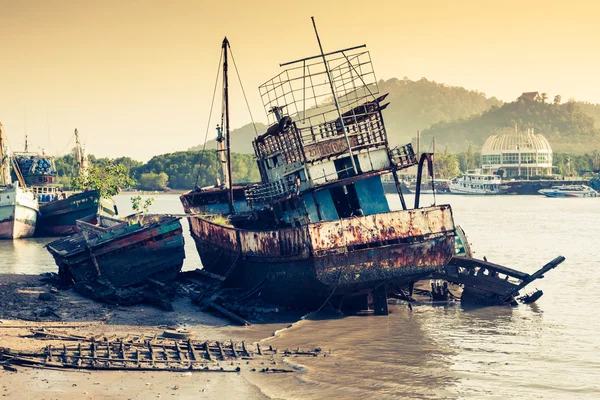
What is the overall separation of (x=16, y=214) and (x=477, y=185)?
343ft

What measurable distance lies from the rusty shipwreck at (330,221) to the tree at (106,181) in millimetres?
34102

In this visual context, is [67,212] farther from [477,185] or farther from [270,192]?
[477,185]

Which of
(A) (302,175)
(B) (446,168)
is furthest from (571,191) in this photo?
(A) (302,175)

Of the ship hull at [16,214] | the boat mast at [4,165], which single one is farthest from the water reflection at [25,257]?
the boat mast at [4,165]

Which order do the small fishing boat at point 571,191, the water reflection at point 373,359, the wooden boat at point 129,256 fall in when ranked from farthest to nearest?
the small fishing boat at point 571,191
the wooden boat at point 129,256
the water reflection at point 373,359

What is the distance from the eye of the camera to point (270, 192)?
25359 mm

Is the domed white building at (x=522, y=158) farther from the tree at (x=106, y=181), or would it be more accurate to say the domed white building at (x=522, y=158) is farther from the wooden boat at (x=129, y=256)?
the wooden boat at (x=129, y=256)

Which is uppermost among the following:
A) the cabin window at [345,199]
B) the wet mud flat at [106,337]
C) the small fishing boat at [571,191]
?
the cabin window at [345,199]

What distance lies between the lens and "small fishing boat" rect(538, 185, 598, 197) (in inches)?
4899

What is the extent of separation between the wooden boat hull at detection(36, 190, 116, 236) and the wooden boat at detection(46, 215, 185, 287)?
28194 mm

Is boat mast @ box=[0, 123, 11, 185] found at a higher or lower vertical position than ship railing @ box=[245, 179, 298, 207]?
higher

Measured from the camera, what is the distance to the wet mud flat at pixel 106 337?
14.2 metres

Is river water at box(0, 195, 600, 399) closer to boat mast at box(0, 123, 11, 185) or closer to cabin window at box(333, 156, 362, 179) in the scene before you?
cabin window at box(333, 156, 362, 179)

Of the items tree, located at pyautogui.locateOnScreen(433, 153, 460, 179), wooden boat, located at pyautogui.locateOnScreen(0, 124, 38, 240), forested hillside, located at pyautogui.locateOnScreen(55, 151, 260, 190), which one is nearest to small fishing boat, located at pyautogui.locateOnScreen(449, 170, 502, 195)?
tree, located at pyautogui.locateOnScreen(433, 153, 460, 179)
